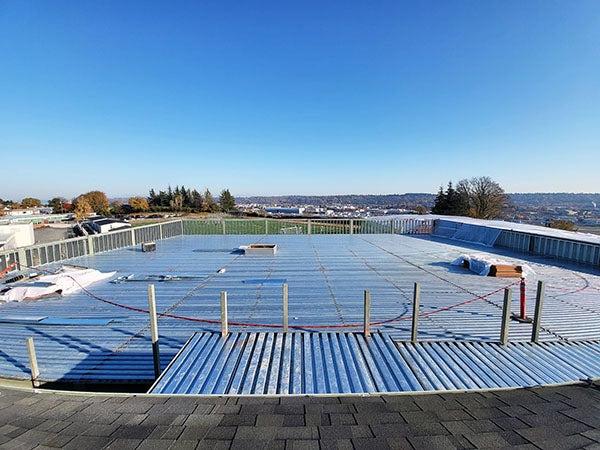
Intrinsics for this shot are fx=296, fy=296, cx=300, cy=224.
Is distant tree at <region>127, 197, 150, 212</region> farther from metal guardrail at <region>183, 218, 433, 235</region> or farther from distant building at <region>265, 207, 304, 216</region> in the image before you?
metal guardrail at <region>183, 218, 433, 235</region>

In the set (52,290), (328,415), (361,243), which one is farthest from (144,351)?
(361,243)

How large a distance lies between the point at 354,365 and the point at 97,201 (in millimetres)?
79987

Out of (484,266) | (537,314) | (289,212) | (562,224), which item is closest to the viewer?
(537,314)

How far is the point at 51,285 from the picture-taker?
6.23m

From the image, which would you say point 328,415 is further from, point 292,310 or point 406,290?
point 406,290

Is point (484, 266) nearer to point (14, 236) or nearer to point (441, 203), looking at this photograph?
point (14, 236)

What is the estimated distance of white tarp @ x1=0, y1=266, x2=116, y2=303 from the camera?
5.89 metres

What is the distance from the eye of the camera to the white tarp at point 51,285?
5.89 metres

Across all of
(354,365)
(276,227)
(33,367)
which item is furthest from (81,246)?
(354,365)

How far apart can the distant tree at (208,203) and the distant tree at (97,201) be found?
19873 millimetres

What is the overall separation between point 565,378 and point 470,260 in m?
5.75

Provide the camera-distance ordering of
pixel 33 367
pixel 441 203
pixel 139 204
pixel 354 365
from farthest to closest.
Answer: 1. pixel 139 204
2. pixel 441 203
3. pixel 33 367
4. pixel 354 365

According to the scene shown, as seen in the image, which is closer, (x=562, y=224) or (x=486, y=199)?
(x=562, y=224)

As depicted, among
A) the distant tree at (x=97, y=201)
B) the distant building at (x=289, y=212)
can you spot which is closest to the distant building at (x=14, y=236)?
the distant building at (x=289, y=212)
